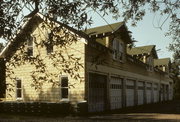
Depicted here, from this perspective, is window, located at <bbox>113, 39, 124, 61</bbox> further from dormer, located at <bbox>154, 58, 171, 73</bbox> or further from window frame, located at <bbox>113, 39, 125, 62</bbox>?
dormer, located at <bbox>154, 58, 171, 73</bbox>

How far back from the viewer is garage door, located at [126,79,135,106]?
1144 inches

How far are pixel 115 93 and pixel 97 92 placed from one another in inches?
139

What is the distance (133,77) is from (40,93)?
11.7 meters

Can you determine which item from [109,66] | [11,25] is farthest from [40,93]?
[11,25]

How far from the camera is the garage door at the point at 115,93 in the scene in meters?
24.9

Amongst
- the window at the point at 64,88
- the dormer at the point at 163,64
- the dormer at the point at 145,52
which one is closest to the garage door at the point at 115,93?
the window at the point at 64,88

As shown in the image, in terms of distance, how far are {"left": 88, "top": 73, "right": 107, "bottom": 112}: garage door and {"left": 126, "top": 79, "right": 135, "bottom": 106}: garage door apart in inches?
221

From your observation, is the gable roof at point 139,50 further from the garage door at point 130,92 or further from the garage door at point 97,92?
the garage door at point 97,92

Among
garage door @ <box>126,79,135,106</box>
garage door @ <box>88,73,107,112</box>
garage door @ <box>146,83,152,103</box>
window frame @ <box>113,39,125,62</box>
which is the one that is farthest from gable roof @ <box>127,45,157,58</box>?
garage door @ <box>88,73,107,112</box>

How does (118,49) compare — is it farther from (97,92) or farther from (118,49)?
(97,92)

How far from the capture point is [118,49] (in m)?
26.7

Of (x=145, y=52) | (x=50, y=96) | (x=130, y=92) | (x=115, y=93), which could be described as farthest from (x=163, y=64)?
(x=50, y=96)

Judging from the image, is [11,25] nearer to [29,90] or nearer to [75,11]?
[75,11]

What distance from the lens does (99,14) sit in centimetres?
909
